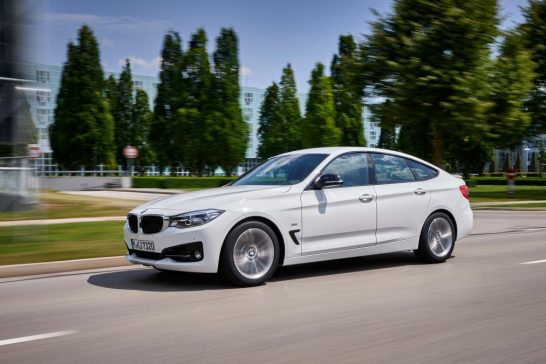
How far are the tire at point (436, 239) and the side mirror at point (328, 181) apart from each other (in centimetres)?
175

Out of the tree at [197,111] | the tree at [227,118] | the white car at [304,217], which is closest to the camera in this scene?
the white car at [304,217]

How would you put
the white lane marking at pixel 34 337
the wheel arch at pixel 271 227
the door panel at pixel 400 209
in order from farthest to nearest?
1. the door panel at pixel 400 209
2. the wheel arch at pixel 271 227
3. the white lane marking at pixel 34 337

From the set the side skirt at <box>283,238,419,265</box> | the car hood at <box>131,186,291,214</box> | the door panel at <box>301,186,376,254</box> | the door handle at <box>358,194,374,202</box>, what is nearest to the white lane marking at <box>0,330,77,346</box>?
the car hood at <box>131,186,291,214</box>

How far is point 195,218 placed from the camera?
684cm

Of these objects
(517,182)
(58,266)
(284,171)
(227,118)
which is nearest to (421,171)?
(284,171)

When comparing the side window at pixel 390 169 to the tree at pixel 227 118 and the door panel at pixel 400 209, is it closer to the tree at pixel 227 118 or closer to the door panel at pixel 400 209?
the door panel at pixel 400 209

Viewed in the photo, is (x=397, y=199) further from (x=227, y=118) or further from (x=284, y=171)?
(x=227, y=118)

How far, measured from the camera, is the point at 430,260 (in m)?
8.86

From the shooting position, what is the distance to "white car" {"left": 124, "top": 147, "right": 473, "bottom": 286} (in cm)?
688

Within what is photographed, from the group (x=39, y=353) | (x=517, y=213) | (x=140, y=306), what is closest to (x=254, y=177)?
(x=140, y=306)

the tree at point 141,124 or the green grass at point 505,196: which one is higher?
the tree at point 141,124

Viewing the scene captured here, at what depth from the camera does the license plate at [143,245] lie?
7.05 metres

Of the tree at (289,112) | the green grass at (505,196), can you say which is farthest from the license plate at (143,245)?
the tree at (289,112)

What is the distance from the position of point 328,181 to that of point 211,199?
1.40 meters
